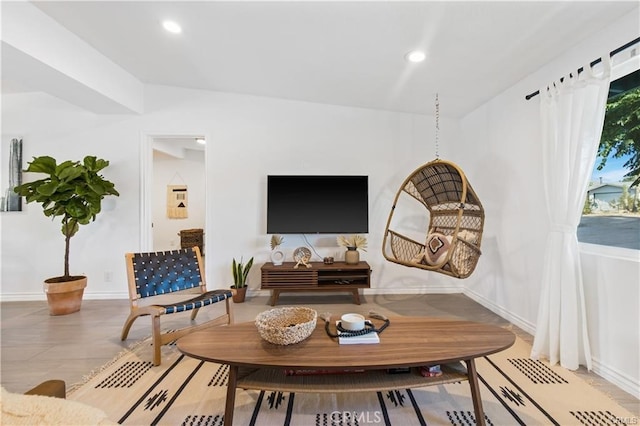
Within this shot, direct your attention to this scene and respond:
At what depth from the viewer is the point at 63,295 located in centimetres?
311

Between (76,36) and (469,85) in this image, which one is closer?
(76,36)

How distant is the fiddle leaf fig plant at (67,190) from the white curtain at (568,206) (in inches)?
172

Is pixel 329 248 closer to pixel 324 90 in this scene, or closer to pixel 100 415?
pixel 324 90

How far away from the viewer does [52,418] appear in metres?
0.62

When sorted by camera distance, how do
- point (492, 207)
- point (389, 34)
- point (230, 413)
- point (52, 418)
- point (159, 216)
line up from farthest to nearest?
point (159, 216) → point (492, 207) → point (389, 34) → point (230, 413) → point (52, 418)

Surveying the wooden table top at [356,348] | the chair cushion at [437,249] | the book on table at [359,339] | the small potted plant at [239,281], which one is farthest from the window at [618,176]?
the small potted plant at [239,281]

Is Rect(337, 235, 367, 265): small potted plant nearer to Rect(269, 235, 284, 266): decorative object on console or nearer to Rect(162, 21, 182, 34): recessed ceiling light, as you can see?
Rect(269, 235, 284, 266): decorative object on console

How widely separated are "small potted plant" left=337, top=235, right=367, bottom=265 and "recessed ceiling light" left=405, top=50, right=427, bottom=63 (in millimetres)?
2047

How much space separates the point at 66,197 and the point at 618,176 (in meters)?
4.94

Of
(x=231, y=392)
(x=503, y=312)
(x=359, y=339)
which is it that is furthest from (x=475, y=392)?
(x=503, y=312)

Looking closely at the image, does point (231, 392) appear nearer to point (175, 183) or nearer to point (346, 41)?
point (346, 41)

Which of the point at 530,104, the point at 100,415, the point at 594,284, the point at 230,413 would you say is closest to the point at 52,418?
the point at 100,415

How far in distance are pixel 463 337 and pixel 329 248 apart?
2.42 m

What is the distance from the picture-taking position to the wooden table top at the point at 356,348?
1304mm
